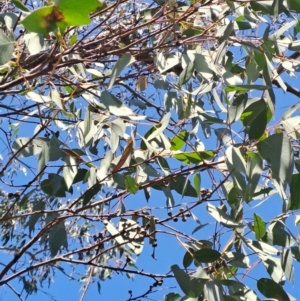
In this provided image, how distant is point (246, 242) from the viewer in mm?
1495

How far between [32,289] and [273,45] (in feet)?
8.64

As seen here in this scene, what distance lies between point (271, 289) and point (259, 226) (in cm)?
17

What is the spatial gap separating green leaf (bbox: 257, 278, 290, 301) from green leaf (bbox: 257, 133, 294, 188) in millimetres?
345

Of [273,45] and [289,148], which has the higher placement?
[273,45]

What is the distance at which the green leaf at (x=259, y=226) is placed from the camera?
1.50 metres

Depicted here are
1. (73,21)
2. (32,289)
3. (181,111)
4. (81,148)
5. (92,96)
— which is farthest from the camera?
(32,289)

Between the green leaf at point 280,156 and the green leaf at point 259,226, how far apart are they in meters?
0.21

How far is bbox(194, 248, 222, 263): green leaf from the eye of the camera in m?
1.53

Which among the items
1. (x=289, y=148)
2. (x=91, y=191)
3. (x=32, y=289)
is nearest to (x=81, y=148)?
(x=91, y=191)

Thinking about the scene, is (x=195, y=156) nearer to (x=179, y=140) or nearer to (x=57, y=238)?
(x=179, y=140)

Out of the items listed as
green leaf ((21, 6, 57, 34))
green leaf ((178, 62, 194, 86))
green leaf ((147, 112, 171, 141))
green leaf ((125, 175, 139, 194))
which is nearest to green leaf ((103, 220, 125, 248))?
green leaf ((125, 175, 139, 194))

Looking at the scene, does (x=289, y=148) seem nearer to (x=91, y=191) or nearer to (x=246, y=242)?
(x=246, y=242)

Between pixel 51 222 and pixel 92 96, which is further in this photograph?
pixel 92 96

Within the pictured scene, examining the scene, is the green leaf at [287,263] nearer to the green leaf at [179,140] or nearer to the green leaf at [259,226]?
the green leaf at [259,226]
